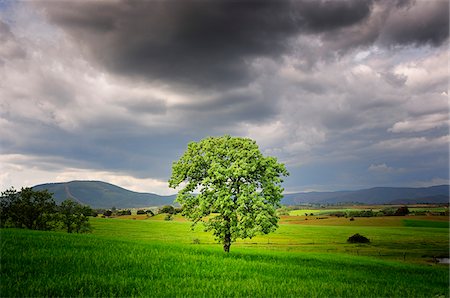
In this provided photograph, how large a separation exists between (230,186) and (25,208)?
166ft

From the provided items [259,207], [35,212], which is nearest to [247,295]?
[259,207]

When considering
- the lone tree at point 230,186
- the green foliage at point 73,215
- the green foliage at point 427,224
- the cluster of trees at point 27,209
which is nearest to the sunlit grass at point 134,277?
the lone tree at point 230,186

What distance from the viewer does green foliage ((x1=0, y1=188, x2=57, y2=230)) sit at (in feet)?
207

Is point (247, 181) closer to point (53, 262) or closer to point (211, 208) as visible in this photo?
point (211, 208)

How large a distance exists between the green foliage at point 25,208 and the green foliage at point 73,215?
7.89 meters

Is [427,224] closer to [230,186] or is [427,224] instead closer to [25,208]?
[230,186]

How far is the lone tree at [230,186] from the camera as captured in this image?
31562 millimetres

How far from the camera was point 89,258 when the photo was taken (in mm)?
19562

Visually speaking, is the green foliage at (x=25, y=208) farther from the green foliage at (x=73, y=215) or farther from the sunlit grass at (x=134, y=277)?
the sunlit grass at (x=134, y=277)

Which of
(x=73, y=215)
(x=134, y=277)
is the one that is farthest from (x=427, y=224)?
(x=134, y=277)

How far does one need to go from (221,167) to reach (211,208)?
173 inches

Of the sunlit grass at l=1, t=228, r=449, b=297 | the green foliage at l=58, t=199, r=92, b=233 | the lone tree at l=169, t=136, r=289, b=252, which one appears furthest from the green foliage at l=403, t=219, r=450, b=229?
the sunlit grass at l=1, t=228, r=449, b=297

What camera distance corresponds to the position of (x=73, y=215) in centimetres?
7744

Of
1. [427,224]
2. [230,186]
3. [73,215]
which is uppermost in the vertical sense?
[230,186]
